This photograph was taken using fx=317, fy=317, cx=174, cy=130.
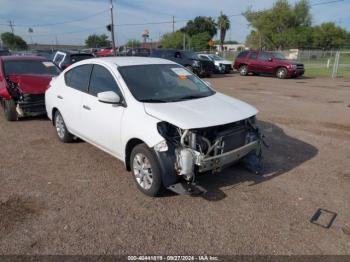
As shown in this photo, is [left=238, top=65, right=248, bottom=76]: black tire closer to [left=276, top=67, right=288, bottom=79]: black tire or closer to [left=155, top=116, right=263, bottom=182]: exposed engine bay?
[left=276, top=67, right=288, bottom=79]: black tire

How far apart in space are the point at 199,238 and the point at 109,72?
2.74 metres

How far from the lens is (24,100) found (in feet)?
25.0

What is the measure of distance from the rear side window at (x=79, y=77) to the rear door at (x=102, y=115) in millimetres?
155

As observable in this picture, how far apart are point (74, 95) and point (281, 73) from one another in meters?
18.3

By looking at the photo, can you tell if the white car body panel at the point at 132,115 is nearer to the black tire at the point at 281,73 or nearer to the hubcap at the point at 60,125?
the hubcap at the point at 60,125

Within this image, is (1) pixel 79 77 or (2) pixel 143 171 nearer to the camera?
(2) pixel 143 171

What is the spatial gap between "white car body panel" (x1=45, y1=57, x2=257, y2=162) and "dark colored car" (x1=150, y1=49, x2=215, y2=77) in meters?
15.8

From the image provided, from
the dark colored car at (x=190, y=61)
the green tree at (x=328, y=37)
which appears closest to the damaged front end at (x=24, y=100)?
the dark colored car at (x=190, y=61)

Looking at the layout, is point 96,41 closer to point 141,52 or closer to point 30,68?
point 141,52

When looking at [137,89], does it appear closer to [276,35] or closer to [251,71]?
[251,71]

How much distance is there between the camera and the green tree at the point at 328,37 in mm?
70188

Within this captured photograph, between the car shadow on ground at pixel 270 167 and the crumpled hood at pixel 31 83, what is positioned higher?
the crumpled hood at pixel 31 83

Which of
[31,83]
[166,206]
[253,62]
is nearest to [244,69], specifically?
[253,62]

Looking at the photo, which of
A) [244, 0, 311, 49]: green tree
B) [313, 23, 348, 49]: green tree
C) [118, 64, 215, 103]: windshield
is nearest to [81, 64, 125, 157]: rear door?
[118, 64, 215, 103]: windshield
